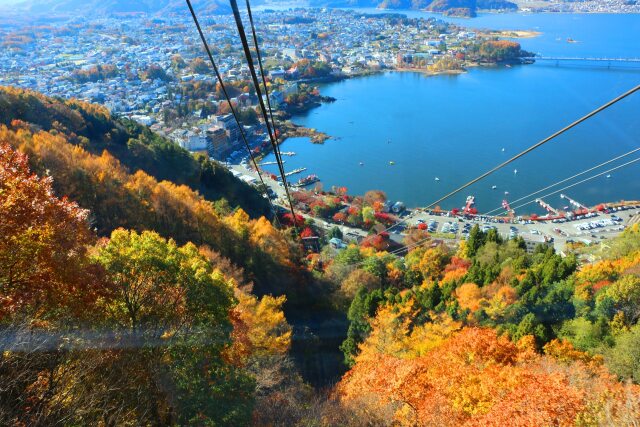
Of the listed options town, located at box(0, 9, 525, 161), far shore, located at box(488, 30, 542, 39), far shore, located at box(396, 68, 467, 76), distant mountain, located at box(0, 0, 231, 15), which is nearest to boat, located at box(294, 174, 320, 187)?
town, located at box(0, 9, 525, 161)

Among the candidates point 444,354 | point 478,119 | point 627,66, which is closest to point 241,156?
point 478,119

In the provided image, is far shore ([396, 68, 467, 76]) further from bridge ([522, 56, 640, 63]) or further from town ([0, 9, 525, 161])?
bridge ([522, 56, 640, 63])

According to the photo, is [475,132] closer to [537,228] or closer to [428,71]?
[537,228]

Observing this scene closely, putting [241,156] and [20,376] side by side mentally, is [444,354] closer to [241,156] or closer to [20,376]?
[20,376]

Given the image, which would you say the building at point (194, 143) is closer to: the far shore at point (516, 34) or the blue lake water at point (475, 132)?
the blue lake water at point (475, 132)

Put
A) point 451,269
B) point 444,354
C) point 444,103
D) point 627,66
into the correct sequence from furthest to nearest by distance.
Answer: point 627,66, point 444,103, point 451,269, point 444,354

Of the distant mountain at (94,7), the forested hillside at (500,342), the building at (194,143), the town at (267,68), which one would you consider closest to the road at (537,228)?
the town at (267,68)

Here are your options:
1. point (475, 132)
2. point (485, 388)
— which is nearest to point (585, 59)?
point (475, 132)
